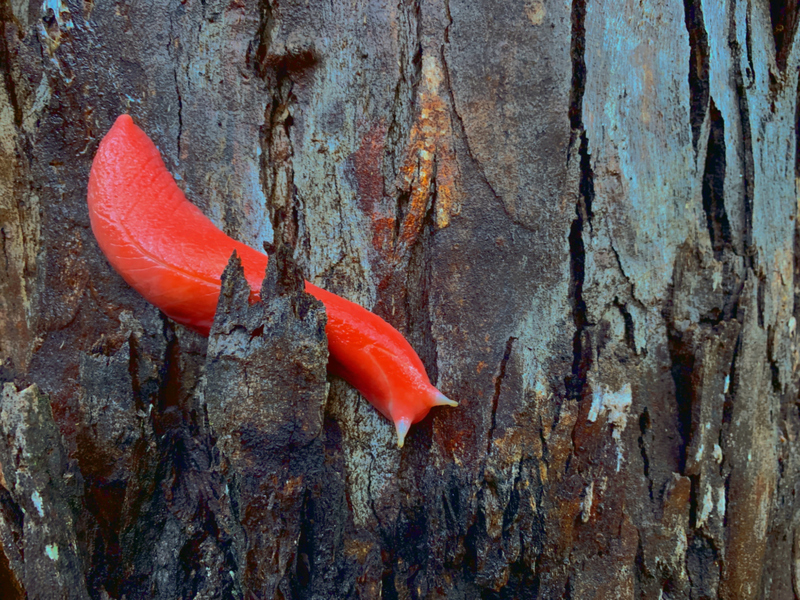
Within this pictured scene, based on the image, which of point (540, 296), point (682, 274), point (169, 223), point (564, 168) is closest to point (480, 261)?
point (540, 296)

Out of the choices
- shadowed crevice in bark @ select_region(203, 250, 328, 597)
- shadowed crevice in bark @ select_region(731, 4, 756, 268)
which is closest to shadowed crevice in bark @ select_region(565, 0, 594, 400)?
shadowed crevice in bark @ select_region(731, 4, 756, 268)

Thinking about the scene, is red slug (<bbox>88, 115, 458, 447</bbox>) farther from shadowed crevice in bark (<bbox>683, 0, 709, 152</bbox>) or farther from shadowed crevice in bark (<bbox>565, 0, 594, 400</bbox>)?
shadowed crevice in bark (<bbox>683, 0, 709, 152</bbox>)

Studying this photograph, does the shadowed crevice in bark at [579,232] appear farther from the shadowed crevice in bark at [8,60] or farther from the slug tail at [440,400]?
the shadowed crevice in bark at [8,60]

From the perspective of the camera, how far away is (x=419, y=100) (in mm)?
1486

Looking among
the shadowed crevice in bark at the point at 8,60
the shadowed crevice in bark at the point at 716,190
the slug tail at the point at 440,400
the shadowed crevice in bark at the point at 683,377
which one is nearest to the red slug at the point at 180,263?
the slug tail at the point at 440,400

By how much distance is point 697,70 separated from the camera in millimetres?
1569

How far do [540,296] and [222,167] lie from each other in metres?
1.08

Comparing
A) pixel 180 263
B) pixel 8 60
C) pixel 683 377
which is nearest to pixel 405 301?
pixel 180 263

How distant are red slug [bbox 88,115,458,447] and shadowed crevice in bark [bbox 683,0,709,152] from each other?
1.19m

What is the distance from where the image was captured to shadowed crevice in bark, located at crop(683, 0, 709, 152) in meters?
1.56

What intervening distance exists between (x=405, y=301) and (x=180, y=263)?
2.34ft

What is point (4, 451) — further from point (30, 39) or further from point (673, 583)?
point (673, 583)

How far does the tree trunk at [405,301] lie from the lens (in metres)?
1.43

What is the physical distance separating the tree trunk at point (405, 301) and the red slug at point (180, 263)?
6cm
